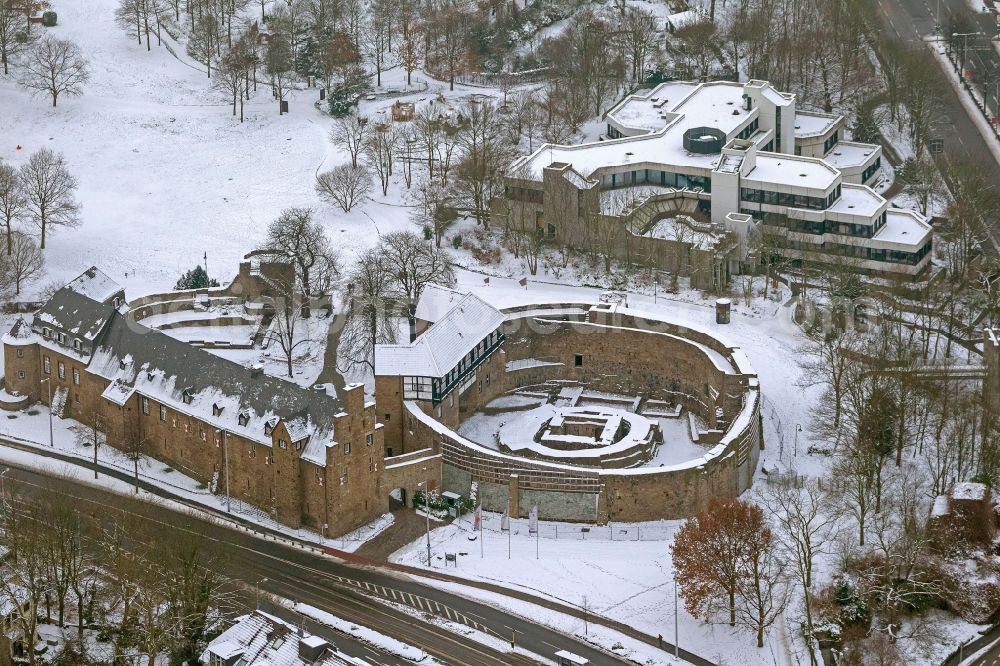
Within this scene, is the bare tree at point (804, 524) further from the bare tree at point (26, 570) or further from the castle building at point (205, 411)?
the bare tree at point (26, 570)

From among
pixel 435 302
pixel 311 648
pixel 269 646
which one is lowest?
pixel 269 646

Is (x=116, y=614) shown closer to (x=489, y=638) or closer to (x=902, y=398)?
(x=489, y=638)

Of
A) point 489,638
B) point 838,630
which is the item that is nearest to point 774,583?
point 838,630

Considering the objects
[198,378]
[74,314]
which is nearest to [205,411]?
[198,378]

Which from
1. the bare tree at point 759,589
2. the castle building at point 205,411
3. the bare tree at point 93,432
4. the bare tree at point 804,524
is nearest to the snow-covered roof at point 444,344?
the castle building at point 205,411

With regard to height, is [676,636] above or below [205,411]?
below

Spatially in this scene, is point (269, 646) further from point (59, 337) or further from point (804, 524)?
point (59, 337)
